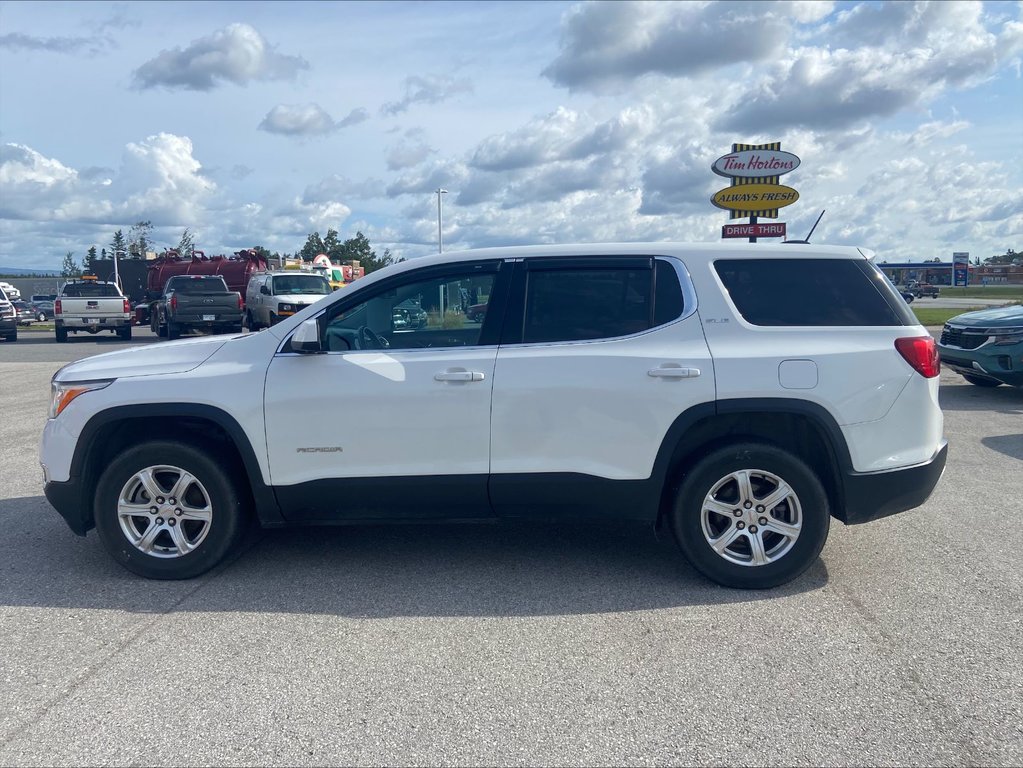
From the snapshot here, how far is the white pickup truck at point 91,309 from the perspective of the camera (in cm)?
2439

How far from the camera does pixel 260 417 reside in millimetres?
4742

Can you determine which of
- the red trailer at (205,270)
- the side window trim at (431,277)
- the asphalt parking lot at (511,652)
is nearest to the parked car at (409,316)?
the side window trim at (431,277)

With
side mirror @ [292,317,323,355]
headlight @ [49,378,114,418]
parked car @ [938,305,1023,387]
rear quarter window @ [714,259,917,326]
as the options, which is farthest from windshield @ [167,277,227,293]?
rear quarter window @ [714,259,917,326]

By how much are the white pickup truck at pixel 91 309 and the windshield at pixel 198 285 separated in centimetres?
144

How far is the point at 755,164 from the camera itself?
20188mm

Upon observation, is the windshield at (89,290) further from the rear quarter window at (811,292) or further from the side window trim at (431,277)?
the rear quarter window at (811,292)

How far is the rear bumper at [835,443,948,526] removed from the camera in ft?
15.4

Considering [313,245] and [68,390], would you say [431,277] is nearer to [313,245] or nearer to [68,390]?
[68,390]

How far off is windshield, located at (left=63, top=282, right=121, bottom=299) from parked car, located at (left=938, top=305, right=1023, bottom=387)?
21707 mm

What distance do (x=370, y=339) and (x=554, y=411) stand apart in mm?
1112

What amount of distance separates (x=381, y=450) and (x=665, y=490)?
5.11 ft

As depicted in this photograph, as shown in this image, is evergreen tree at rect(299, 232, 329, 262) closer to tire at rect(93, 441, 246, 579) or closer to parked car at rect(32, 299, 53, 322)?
parked car at rect(32, 299, 53, 322)

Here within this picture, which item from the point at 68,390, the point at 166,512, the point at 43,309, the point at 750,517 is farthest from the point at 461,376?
the point at 43,309

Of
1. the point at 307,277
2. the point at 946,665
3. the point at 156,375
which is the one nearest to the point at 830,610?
the point at 946,665
